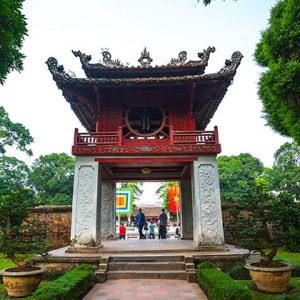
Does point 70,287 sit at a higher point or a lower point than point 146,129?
lower

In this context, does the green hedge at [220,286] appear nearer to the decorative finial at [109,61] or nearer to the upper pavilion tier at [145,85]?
the upper pavilion tier at [145,85]

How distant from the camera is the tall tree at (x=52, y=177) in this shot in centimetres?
2953

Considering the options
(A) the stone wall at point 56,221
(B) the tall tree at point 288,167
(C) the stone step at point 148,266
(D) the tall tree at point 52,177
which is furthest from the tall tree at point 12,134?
(B) the tall tree at point 288,167

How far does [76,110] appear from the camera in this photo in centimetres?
1105

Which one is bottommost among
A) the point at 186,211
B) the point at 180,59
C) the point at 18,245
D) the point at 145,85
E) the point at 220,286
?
the point at 220,286

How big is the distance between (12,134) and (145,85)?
64.2 feet

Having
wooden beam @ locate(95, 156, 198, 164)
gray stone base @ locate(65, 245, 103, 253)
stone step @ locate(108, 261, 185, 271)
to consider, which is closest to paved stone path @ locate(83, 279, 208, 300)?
stone step @ locate(108, 261, 185, 271)

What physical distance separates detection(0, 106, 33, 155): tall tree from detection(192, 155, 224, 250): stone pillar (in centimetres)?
2054

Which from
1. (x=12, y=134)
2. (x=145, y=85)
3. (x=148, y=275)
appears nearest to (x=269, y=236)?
(x=148, y=275)

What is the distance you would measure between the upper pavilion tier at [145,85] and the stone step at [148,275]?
16.6 ft

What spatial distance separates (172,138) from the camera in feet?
29.6

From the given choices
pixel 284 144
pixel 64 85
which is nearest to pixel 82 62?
pixel 64 85

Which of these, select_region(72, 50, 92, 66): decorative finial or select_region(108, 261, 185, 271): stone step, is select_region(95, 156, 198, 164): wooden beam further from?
select_region(72, 50, 92, 66): decorative finial

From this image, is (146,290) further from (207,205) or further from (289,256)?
(289,256)
